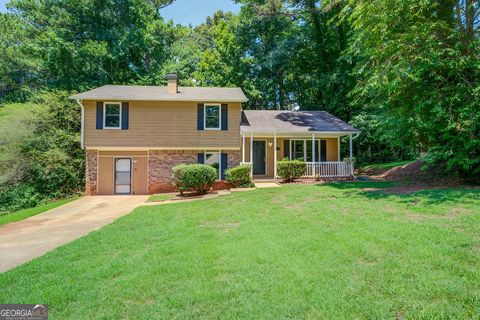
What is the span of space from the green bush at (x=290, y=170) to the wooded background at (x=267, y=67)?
4.13 m

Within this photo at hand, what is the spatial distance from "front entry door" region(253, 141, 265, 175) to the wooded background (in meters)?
6.29

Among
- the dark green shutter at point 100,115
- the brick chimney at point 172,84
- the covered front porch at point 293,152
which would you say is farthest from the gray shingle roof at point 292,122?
the dark green shutter at point 100,115

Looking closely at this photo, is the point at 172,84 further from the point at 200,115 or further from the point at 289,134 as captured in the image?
the point at 289,134

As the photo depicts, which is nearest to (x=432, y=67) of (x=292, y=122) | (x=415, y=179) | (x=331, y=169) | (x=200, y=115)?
(x=415, y=179)

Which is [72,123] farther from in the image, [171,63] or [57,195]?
[171,63]

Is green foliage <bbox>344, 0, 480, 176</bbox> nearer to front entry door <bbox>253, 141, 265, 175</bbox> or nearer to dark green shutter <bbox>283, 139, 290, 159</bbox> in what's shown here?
dark green shutter <bbox>283, 139, 290, 159</bbox>

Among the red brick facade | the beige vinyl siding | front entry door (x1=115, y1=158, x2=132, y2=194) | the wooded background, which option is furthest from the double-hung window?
front entry door (x1=115, y1=158, x2=132, y2=194)

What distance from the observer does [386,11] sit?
9.53 metres

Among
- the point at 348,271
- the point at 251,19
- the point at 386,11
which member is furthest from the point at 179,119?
the point at 251,19

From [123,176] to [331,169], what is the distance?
1112 cm

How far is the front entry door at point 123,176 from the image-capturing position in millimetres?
14344

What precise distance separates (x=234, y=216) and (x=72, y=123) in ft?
44.6

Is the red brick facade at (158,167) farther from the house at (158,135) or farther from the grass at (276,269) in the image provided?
the grass at (276,269)

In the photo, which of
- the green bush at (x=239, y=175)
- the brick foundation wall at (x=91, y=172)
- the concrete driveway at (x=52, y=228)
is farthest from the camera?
the brick foundation wall at (x=91, y=172)
